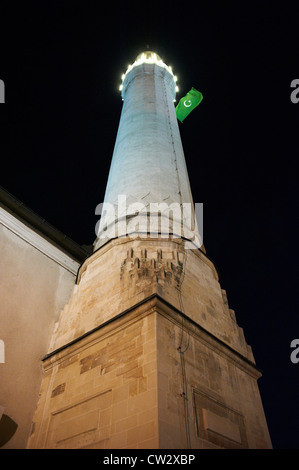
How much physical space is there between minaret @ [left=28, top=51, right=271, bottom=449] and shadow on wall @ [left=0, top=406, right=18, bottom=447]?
1.53 ft

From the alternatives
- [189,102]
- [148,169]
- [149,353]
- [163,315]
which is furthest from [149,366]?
[189,102]

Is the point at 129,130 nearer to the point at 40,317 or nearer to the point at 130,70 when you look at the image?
the point at 130,70

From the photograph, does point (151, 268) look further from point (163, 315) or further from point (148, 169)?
point (148, 169)

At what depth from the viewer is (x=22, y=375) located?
804 cm

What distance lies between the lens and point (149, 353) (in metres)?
6.16

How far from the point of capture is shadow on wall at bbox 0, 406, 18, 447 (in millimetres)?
7176

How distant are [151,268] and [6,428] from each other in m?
4.45

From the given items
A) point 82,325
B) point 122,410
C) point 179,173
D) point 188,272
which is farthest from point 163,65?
point 122,410

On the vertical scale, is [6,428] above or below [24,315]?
below

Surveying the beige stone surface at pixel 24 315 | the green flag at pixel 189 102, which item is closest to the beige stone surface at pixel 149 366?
the beige stone surface at pixel 24 315

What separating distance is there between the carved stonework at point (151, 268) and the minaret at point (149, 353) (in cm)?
3

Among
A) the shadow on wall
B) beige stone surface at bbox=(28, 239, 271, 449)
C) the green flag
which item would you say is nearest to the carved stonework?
beige stone surface at bbox=(28, 239, 271, 449)

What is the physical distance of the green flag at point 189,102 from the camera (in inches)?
864

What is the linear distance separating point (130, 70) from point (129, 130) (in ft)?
26.9
